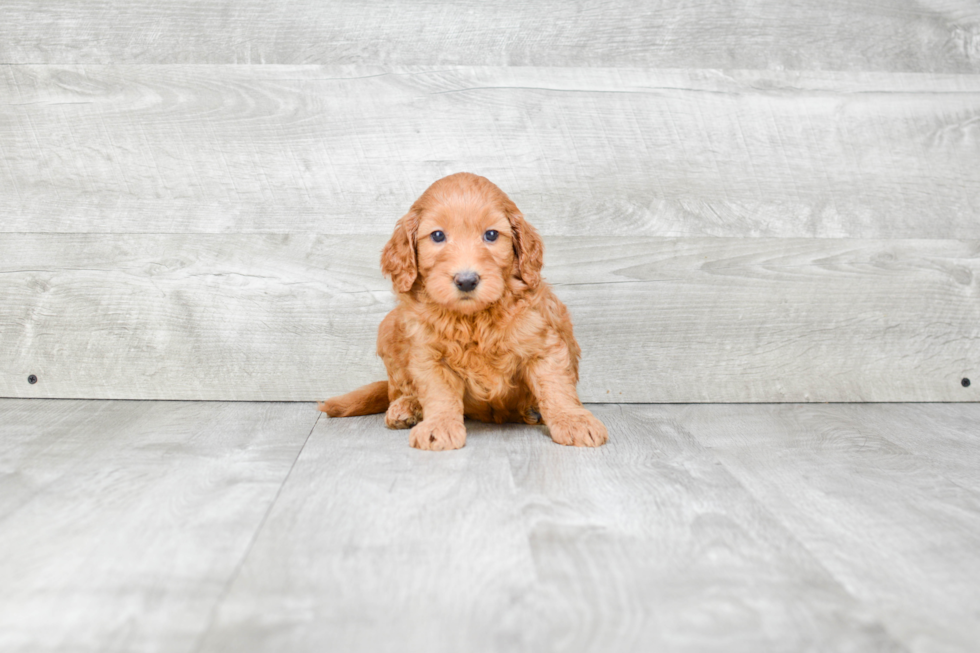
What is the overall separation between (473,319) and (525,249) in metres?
0.24

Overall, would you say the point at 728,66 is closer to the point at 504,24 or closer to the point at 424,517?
the point at 504,24

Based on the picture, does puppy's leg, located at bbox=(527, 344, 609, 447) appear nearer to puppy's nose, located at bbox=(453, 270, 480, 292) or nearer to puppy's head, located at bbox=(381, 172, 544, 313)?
puppy's head, located at bbox=(381, 172, 544, 313)

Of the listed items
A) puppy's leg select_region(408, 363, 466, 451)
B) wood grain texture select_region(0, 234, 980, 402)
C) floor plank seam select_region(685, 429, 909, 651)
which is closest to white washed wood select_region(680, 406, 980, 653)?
floor plank seam select_region(685, 429, 909, 651)

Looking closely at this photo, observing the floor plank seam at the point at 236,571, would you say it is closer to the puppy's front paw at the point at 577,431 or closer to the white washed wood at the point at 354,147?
the puppy's front paw at the point at 577,431

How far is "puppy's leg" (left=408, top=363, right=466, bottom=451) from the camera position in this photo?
2.09 m

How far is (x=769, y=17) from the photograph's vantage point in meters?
2.91

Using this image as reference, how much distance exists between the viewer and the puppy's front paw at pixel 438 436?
2078 millimetres

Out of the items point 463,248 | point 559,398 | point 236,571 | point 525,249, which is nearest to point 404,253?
point 463,248

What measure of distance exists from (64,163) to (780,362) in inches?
105

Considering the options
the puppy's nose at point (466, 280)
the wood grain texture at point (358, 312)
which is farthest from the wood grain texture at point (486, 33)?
the puppy's nose at point (466, 280)

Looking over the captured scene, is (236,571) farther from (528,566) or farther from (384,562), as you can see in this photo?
(528,566)

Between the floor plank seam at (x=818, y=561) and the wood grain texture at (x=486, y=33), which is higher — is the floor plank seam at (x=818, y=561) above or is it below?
below

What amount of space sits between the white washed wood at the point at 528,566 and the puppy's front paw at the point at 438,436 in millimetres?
99

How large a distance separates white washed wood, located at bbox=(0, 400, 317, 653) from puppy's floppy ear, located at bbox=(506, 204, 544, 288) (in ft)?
2.53
